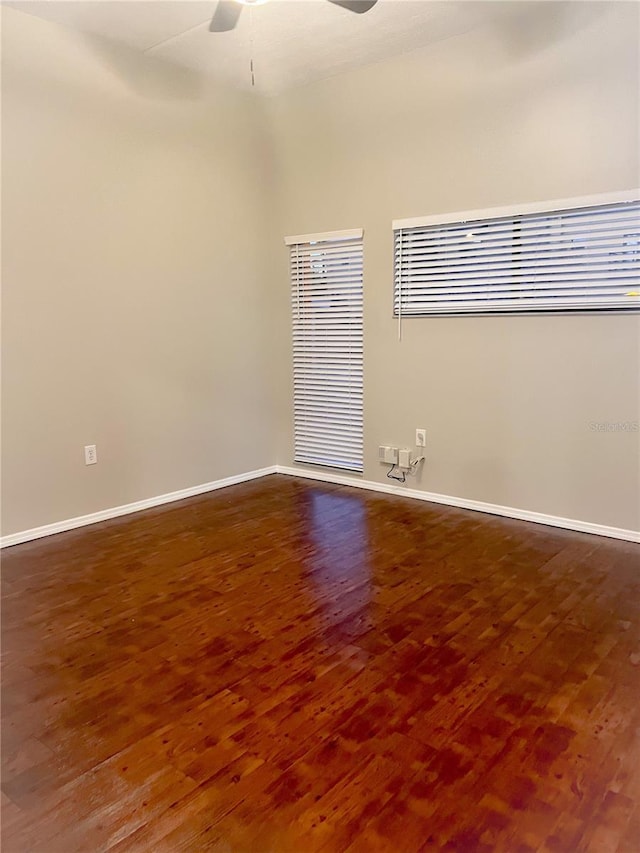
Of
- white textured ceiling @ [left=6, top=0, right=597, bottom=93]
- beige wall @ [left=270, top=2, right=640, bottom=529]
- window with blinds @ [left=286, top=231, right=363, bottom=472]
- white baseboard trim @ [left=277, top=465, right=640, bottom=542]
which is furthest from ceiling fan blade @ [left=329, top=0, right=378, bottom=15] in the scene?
white baseboard trim @ [left=277, top=465, right=640, bottom=542]

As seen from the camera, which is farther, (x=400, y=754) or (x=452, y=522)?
(x=452, y=522)

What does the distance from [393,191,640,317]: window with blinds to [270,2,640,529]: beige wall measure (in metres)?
0.09

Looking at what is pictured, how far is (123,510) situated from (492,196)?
2935 mm

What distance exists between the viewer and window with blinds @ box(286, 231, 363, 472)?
435 centimetres

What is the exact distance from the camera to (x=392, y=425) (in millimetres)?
4215

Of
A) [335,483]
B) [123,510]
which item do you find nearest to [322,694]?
[123,510]

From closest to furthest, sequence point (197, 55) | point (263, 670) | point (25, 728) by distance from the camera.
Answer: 1. point (25, 728)
2. point (263, 670)
3. point (197, 55)

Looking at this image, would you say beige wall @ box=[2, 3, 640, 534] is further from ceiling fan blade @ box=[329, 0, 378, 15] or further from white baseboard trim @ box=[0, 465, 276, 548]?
ceiling fan blade @ box=[329, 0, 378, 15]

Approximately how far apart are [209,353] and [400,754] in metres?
3.15

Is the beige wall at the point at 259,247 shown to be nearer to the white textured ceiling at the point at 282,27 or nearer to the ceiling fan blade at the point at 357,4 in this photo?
the white textured ceiling at the point at 282,27

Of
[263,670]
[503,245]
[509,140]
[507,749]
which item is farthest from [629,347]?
[263,670]

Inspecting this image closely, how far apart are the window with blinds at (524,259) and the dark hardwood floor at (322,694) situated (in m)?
1.36

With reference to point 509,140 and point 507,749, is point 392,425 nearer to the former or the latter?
point 509,140

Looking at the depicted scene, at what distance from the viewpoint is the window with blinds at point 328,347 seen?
4.35 metres
